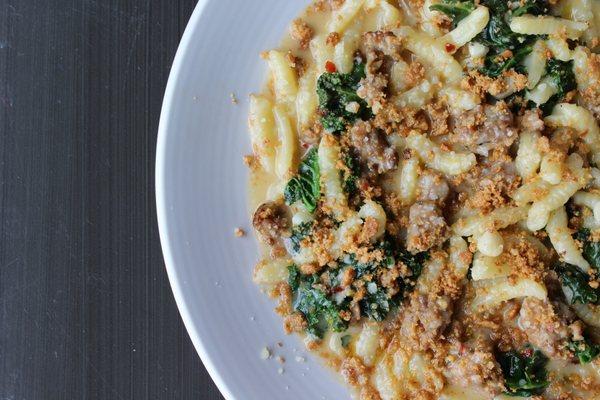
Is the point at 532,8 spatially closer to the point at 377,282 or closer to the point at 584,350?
the point at 377,282

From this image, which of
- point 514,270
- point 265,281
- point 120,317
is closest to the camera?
point 514,270

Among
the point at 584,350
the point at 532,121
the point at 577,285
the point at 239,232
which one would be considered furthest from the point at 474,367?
the point at 239,232

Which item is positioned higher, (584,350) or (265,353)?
(584,350)

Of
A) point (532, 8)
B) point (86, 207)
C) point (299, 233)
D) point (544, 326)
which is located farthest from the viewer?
point (86, 207)

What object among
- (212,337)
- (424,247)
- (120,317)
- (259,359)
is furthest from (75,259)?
(424,247)

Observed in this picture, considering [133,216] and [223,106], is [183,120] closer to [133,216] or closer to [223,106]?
[223,106]

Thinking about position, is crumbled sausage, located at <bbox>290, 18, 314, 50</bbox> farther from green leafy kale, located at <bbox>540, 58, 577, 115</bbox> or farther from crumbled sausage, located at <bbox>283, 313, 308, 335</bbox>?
crumbled sausage, located at <bbox>283, 313, 308, 335</bbox>

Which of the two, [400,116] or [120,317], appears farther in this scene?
[120,317]

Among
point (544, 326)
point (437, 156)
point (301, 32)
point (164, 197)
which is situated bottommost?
point (544, 326)

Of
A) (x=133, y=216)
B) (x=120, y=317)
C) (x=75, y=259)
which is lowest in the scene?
(x=120, y=317)
